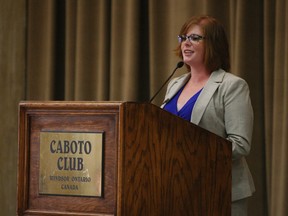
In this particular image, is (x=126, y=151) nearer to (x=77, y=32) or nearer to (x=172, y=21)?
(x=172, y=21)

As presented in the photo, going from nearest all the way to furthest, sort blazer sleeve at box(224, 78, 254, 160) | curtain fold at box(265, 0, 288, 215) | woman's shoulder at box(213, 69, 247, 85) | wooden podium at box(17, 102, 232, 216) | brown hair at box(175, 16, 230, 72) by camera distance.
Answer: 1. wooden podium at box(17, 102, 232, 216)
2. blazer sleeve at box(224, 78, 254, 160)
3. woman's shoulder at box(213, 69, 247, 85)
4. brown hair at box(175, 16, 230, 72)
5. curtain fold at box(265, 0, 288, 215)

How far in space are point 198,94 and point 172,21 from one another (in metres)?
1.43

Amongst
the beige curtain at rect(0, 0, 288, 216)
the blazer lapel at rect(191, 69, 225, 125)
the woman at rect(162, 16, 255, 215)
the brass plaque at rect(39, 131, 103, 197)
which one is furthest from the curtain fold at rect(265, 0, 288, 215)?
the brass plaque at rect(39, 131, 103, 197)

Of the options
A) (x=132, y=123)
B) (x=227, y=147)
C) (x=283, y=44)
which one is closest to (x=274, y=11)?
(x=283, y=44)

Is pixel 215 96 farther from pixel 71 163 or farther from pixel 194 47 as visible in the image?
pixel 71 163

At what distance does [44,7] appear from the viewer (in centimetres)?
437

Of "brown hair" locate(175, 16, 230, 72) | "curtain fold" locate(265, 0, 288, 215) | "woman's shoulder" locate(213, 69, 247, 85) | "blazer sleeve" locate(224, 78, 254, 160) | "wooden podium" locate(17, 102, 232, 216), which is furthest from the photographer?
"curtain fold" locate(265, 0, 288, 215)

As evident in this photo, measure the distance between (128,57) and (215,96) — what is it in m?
1.58

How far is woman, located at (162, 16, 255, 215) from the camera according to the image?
2.43 meters

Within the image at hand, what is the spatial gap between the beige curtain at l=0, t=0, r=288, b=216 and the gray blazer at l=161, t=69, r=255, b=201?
0.96 m

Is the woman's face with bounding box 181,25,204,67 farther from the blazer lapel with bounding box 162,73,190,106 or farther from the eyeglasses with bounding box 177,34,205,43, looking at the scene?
the blazer lapel with bounding box 162,73,190,106

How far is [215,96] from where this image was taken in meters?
2.50

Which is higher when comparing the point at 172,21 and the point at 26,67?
the point at 172,21

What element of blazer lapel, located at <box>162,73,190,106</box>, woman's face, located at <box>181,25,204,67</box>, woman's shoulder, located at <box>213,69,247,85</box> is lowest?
blazer lapel, located at <box>162,73,190,106</box>
